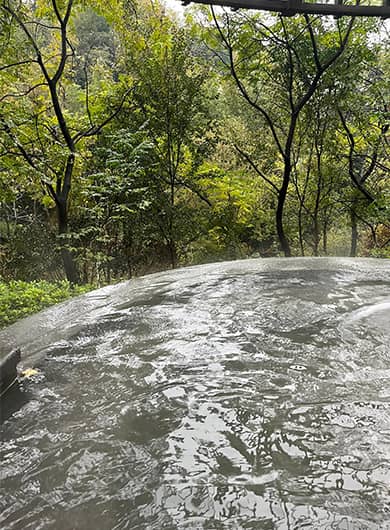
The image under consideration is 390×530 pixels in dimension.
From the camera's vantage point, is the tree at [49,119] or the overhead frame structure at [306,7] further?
the tree at [49,119]

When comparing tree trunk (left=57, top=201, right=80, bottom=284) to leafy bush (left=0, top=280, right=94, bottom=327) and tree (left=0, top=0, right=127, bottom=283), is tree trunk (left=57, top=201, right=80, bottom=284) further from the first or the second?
leafy bush (left=0, top=280, right=94, bottom=327)

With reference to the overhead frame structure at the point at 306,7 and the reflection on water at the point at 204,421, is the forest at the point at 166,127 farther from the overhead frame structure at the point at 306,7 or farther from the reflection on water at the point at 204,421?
the reflection on water at the point at 204,421

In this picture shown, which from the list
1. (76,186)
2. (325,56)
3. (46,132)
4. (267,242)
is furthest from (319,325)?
(267,242)

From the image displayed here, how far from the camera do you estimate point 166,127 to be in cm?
813

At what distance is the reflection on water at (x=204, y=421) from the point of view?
153 cm

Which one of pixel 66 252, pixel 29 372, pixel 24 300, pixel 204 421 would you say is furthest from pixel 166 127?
pixel 204 421

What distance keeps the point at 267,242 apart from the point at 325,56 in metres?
5.25

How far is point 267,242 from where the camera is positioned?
12125mm

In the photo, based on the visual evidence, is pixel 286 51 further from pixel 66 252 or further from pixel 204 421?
pixel 204 421

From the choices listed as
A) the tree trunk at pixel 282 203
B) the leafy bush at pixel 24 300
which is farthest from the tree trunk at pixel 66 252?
the tree trunk at pixel 282 203

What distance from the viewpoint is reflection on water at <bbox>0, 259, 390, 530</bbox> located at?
5.01 feet

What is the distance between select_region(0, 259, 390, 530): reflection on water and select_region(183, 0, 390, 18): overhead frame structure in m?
3.76

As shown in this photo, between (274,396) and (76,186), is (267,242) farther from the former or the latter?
Answer: (274,396)

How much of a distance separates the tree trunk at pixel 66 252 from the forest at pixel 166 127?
2cm
